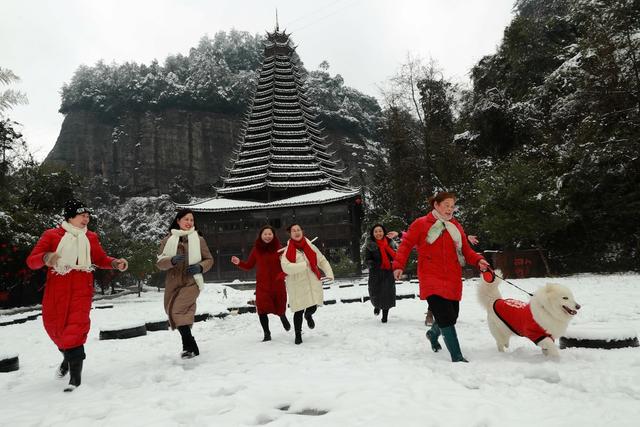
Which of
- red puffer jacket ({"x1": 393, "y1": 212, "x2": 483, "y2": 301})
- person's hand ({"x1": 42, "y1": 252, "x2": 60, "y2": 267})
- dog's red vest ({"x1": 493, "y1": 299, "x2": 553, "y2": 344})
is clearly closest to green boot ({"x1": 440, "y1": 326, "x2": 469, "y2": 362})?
red puffer jacket ({"x1": 393, "y1": 212, "x2": 483, "y2": 301})

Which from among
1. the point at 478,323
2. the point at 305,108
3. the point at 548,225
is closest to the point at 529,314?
the point at 478,323

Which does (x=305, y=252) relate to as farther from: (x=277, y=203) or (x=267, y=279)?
(x=277, y=203)

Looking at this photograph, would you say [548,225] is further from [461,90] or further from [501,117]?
[461,90]

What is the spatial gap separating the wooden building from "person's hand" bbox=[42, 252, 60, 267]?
88.8 ft

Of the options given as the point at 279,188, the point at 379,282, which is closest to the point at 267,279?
the point at 379,282

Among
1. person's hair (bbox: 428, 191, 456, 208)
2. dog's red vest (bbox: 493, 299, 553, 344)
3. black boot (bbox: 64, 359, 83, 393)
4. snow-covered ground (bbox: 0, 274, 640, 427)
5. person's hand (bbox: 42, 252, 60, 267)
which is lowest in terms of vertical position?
snow-covered ground (bbox: 0, 274, 640, 427)

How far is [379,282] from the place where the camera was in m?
6.51

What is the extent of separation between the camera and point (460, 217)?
21094 mm

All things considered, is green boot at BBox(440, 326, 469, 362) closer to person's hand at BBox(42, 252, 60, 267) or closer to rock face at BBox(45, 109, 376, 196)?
person's hand at BBox(42, 252, 60, 267)

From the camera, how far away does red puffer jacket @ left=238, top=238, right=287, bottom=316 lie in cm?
539

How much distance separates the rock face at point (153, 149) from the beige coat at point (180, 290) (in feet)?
193

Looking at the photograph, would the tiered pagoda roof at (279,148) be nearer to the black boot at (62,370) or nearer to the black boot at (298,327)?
the black boot at (298,327)

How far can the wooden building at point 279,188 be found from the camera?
32000 millimetres

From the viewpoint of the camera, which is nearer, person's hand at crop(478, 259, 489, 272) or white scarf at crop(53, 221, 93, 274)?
white scarf at crop(53, 221, 93, 274)
